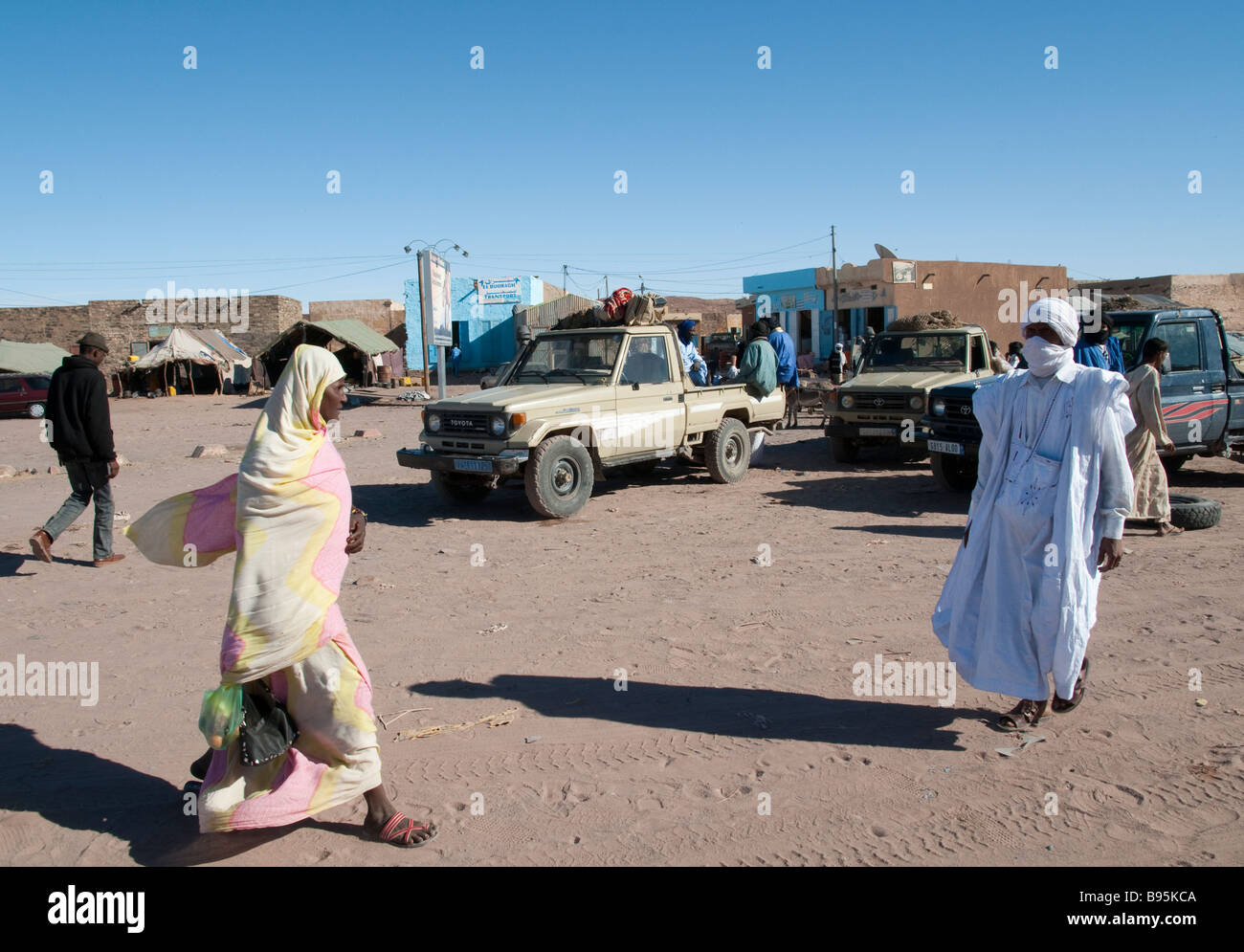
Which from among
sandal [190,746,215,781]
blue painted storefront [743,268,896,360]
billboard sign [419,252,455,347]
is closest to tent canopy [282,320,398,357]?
billboard sign [419,252,455,347]

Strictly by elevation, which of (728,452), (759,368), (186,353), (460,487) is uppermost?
(186,353)

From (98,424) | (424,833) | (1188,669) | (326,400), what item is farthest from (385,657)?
(1188,669)

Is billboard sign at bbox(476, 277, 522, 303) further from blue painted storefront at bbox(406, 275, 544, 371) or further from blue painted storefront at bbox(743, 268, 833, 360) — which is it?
blue painted storefront at bbox(743, 268, 833, 360)

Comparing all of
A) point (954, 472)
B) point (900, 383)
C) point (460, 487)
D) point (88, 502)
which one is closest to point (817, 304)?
point (900, 383)

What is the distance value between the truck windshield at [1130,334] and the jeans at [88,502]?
32.0ft

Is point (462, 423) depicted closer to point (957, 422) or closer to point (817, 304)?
point (957, 422)

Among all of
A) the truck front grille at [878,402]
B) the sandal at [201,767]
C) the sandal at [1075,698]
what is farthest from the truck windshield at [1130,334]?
the sandal at [201,767]

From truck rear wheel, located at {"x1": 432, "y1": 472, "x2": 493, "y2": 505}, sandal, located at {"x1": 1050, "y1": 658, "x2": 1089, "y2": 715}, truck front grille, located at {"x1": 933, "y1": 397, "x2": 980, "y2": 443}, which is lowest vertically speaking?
sandal, located at {"x1": 1050, "y1": 658, "x2": 1089, "y2": 715}

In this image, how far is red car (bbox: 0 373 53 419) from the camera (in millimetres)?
24719

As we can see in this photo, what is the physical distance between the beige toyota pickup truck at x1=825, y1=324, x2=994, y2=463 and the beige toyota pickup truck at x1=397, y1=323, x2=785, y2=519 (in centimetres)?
165

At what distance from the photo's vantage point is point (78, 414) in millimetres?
6645

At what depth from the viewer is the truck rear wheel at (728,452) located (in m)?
10.7

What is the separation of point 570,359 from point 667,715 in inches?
236
